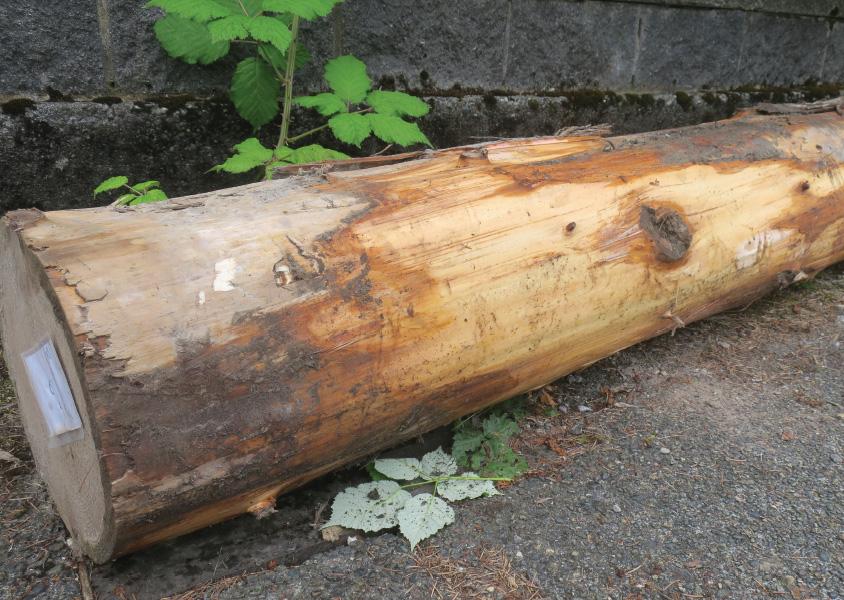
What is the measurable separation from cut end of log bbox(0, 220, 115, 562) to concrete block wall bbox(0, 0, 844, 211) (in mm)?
1032

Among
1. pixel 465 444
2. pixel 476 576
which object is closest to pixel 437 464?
pixel 465 444

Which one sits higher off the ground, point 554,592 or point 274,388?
point 274,388

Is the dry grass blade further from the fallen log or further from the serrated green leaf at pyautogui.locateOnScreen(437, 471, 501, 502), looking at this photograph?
the fallen log

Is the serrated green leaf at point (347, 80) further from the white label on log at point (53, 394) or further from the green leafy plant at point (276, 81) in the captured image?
the white label on log at point (53, 394)

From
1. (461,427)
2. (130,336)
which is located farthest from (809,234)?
(130,336)

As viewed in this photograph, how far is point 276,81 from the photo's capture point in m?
2.63

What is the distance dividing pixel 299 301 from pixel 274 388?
20 centimetres

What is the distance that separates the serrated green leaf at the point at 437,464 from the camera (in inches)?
71.7

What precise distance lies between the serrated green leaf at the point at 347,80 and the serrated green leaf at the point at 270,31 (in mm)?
367

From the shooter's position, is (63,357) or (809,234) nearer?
(63,357)

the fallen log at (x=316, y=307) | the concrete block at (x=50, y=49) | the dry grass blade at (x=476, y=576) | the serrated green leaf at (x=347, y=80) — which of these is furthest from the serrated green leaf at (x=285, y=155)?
the dry grass blade at (x=476, y=576)

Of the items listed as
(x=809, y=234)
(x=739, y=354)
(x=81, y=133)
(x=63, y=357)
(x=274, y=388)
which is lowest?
(x=739, y=354)

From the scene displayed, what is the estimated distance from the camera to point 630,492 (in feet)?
5.81

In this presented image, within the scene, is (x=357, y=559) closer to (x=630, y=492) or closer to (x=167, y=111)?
(x=630, y=492)
